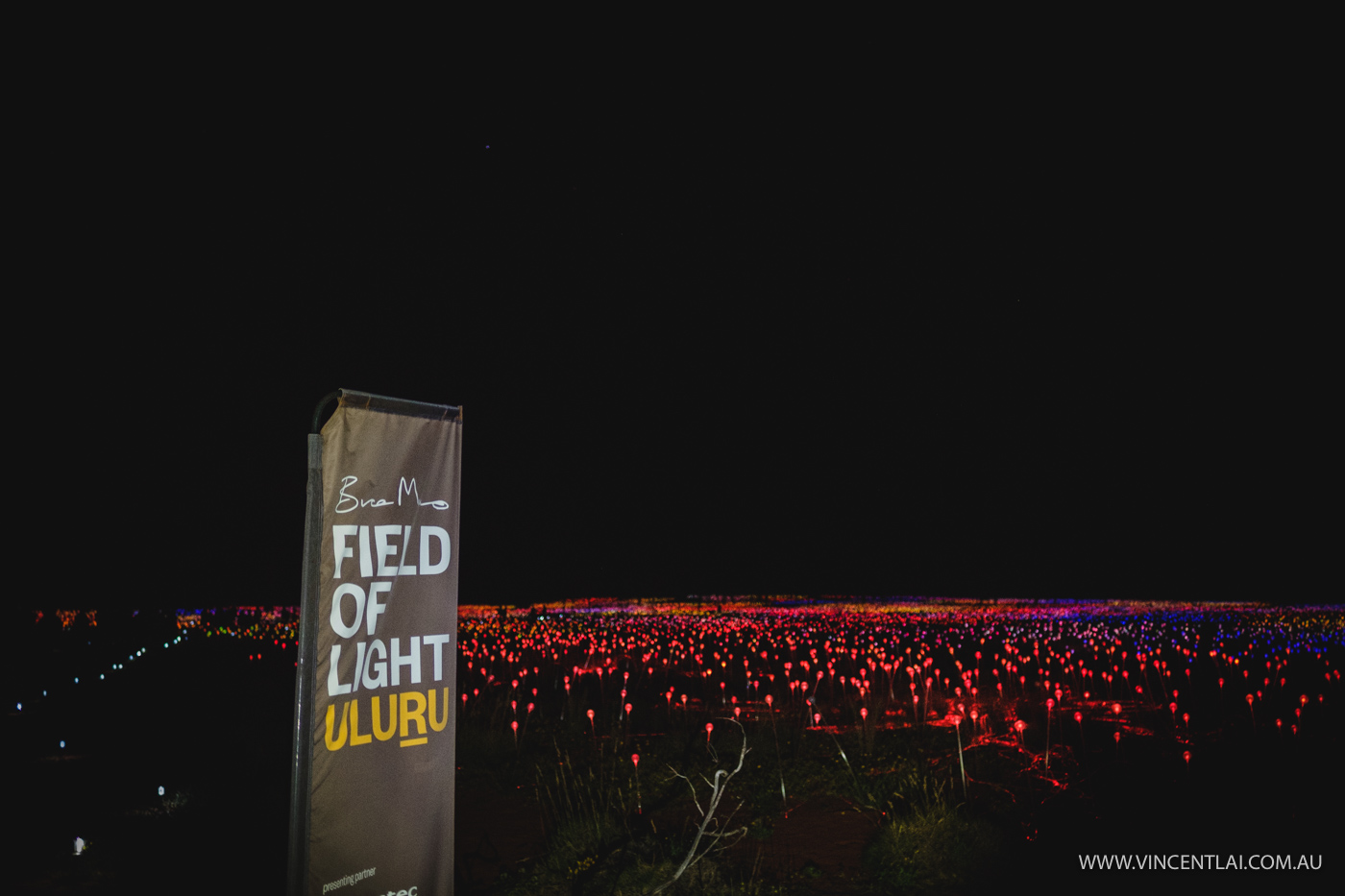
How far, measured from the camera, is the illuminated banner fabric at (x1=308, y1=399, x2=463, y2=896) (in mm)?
4379

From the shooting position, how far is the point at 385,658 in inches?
186

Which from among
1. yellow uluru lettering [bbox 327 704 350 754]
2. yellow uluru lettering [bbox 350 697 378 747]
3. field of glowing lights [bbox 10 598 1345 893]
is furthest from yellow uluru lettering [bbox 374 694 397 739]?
field of glowing lights [bbox 10 598 1345 893]

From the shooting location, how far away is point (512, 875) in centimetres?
690

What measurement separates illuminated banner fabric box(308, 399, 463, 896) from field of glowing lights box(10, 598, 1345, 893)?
6.48ft

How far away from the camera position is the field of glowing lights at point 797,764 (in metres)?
7.12

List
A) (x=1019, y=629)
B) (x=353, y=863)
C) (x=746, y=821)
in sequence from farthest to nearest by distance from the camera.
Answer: (x=1019, y=629) → (x=746, y=821) → (x=353, y=863)

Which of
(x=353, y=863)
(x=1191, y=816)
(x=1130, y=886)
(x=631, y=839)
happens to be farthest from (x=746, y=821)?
(x=353, y=863)

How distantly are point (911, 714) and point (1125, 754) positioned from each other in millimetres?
3865

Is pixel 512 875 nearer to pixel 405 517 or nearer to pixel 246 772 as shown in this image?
pixel 405 517

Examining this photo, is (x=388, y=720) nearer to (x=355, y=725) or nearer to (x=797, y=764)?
(x=355, y=725)
